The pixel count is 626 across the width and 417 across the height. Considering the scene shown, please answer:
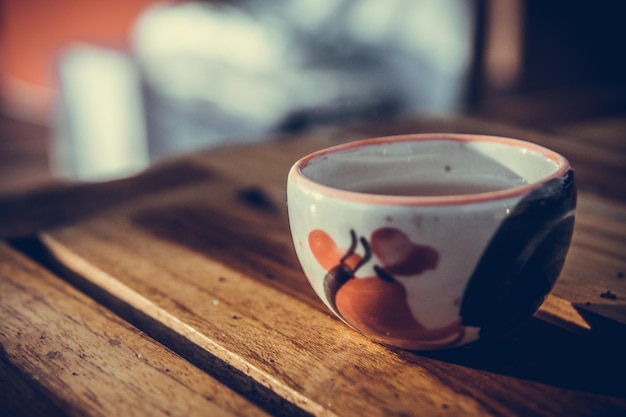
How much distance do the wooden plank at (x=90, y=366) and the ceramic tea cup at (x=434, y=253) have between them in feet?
0.27

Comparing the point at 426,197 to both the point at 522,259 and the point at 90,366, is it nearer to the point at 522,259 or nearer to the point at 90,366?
the point at 522,259

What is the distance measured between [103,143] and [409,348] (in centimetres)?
334

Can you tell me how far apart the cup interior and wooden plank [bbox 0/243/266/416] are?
0.14 metres

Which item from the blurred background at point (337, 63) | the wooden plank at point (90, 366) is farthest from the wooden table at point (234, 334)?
the blurred background at point (337, 63)

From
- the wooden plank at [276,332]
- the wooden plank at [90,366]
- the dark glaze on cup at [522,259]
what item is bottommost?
the wooden plank at [90,366]

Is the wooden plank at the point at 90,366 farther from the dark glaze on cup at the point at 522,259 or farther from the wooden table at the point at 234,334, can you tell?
the dark glaze on cup at the point at 522,259

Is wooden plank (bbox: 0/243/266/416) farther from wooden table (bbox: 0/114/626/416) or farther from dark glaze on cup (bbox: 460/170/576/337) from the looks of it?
dark glaze on cup (bbox: 460/170/576/337)

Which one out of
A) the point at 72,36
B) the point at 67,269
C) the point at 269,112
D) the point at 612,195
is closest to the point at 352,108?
the point at 269,112

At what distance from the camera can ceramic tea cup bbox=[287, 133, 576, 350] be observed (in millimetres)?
290

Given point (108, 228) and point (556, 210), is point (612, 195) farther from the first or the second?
point (108, 228)

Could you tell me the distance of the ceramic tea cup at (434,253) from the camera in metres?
0.29

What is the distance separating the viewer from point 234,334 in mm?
380

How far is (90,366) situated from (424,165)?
235mm

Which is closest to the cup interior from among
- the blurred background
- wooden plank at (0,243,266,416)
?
wooden plank at (0,243,266,416)
